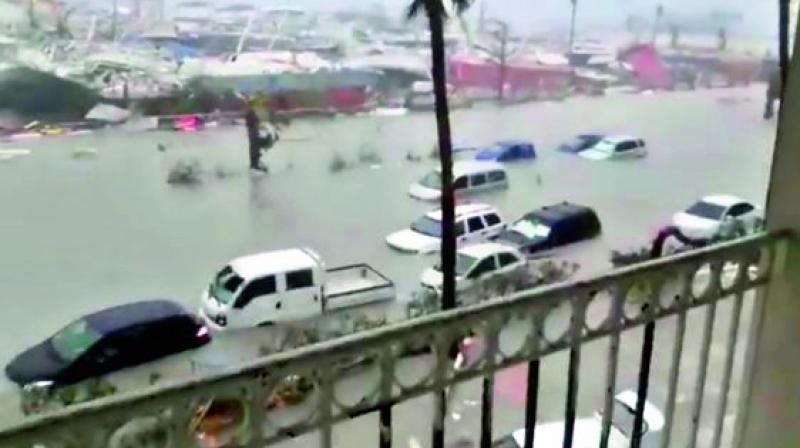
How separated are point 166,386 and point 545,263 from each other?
0.81 m

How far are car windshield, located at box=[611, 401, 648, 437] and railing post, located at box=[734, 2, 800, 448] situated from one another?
0.84ft

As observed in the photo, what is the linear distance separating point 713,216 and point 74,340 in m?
1.30

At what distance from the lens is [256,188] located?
1464 millimetres

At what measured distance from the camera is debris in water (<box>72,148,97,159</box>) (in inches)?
52.1

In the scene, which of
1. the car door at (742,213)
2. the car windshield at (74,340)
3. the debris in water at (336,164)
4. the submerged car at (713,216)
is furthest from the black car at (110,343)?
the car door at (742,213)

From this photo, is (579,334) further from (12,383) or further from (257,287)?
(12,383)

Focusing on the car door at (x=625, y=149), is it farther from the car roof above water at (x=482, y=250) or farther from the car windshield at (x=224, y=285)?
the car windshield at (x=224, y=285)

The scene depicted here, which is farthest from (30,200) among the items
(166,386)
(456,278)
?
(456,278)

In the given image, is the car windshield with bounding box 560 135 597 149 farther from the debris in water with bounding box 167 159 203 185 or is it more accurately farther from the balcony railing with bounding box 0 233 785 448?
the debris in water with bounding box 167 159 203 185

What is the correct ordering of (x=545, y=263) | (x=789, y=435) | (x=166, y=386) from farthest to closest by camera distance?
(x=789, y=435) < (x=545, y=263) < (x=166, y=386)

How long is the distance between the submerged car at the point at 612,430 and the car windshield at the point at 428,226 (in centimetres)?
40

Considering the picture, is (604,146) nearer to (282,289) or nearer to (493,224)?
(493,224)

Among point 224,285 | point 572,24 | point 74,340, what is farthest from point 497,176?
point 74,340

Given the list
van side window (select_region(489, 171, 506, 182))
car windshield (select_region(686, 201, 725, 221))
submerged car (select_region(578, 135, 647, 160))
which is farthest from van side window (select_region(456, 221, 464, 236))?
car windshield (select_region(686, 201, 725, 221))
